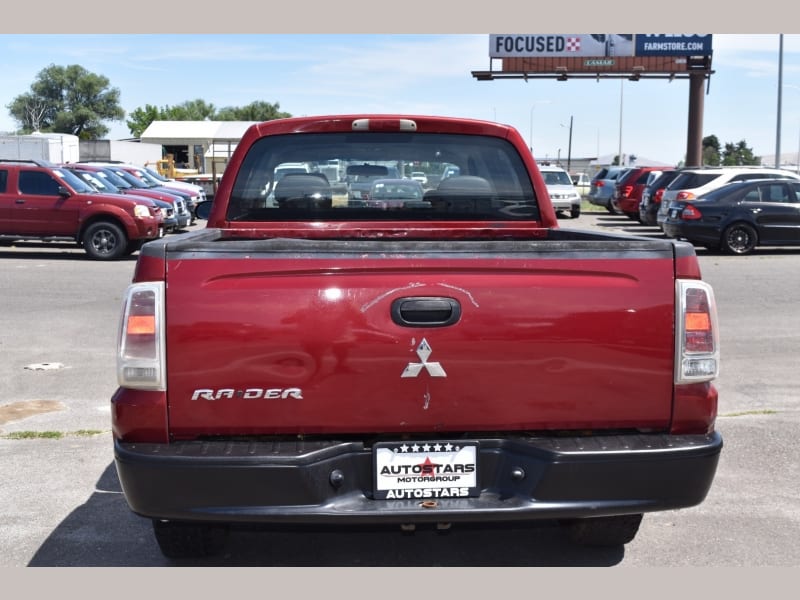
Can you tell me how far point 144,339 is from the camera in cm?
362

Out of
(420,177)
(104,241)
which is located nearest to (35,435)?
(420,177)

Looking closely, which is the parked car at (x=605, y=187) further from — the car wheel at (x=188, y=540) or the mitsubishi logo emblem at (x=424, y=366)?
the mitsubishi logo emblem at (x=424, y=366)

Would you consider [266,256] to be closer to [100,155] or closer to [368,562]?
[368,562]

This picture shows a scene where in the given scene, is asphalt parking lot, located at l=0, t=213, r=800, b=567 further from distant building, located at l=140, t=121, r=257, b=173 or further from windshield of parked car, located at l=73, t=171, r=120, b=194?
distant building, located at l=140, t=121, r=257, b=173

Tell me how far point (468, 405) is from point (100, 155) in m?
59.5

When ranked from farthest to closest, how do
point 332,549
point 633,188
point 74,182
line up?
point 633,188 < point 74,182 < point 332,549

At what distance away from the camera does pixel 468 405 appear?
3670mm

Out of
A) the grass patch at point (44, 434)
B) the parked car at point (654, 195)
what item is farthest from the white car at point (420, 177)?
the parked car at point (654, 195)

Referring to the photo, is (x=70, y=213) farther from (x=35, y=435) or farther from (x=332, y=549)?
(x=332, y=549)

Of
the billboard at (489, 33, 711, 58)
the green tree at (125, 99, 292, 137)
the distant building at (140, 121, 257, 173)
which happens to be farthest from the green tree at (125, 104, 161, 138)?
the billboard at (489, 33, 711, 58)

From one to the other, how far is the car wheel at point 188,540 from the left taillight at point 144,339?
96 cm

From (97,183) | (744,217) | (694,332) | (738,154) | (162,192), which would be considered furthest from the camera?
(738,154)

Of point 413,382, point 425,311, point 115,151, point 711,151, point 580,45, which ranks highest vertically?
point 580,45

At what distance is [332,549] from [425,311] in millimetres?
1670
